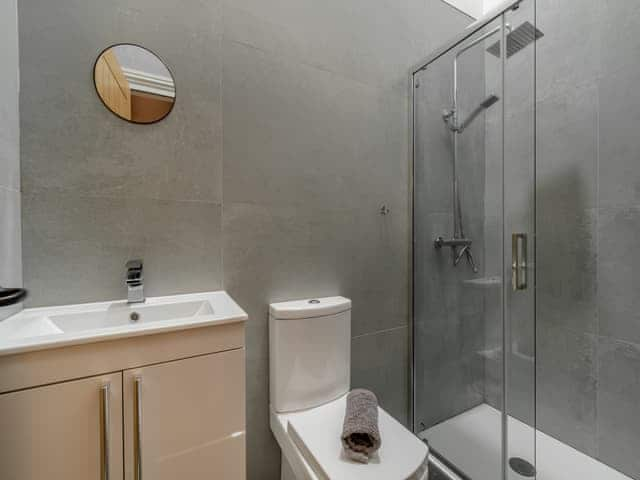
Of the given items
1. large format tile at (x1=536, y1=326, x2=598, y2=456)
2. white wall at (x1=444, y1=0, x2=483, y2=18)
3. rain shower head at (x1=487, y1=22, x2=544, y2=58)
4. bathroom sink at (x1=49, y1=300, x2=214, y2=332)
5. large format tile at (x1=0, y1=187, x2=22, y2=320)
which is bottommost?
large format tile at (x1=536, y1=326, x2=598, y2=456)

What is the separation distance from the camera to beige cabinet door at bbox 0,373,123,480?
0.63 m

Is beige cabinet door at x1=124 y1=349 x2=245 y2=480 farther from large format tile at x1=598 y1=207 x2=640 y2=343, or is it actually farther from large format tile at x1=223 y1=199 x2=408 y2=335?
large format tile at x1=598 y1=207 x2=640 y2=343

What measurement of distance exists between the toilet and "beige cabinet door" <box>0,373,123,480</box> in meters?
0.54

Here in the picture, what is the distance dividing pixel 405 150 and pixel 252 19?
946 mm

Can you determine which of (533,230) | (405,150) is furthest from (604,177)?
(405,150)

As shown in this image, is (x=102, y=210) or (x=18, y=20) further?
(x=102, y=210)

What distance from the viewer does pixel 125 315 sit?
96cm

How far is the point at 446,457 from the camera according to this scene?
1467 millimetres

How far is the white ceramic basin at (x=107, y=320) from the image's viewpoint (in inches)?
26.4

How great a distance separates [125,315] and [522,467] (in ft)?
5.46

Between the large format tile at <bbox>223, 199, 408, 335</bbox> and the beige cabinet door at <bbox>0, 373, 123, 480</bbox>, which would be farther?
the large format tile at <bbox>223, 199, 408, 335</bbox>

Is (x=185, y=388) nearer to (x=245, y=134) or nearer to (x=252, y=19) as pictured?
(x=245, y=134)

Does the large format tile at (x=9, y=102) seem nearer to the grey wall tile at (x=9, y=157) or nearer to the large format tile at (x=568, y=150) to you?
the grey wall tile at (x=9, y=157)

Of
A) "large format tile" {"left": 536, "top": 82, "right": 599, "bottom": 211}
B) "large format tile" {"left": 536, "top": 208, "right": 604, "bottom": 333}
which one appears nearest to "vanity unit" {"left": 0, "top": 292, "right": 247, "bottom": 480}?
"large format tile" {"left": 536, "top": 208, "right": 604, "bottom": 333}
